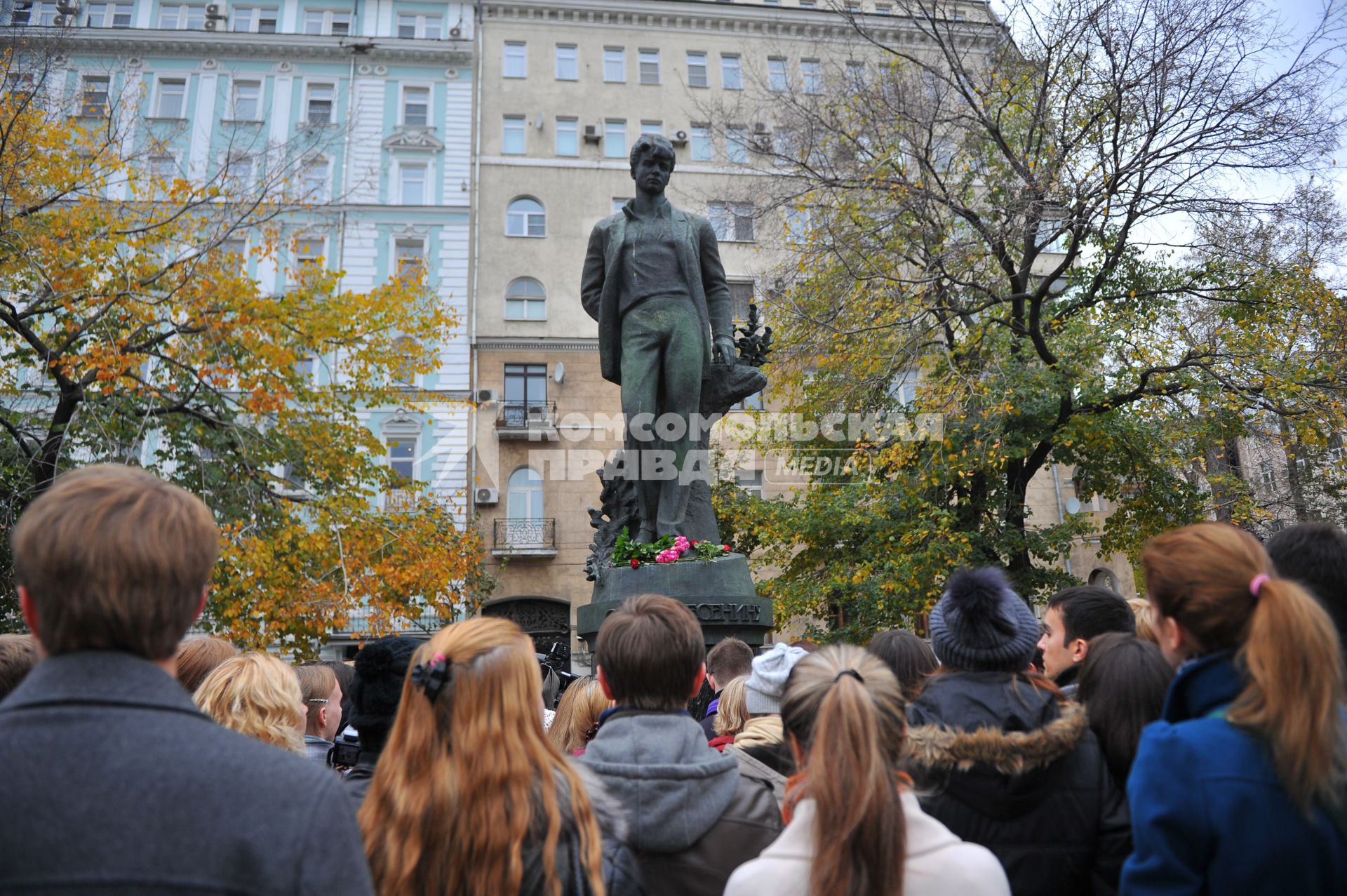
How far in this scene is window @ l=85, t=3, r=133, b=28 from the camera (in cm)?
3059

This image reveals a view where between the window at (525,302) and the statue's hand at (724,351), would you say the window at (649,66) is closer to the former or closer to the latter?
the window at (525,302)

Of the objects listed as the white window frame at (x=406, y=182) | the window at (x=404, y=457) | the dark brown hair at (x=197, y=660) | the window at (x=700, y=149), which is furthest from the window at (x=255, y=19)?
the dark brown hair at (x=197, y=660)

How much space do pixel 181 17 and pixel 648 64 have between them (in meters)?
15.0

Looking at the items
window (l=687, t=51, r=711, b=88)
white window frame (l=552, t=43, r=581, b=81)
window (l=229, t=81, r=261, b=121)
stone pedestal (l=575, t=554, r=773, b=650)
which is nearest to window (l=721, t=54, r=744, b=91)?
window (l=687, t=51, r=711, b=88)

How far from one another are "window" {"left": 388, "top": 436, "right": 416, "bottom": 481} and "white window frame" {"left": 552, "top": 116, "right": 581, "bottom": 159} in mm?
10533

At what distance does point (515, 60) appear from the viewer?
31859 mm

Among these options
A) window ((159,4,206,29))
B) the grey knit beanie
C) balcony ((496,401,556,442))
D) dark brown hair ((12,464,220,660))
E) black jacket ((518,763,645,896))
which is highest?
window ((159,4,206,29))

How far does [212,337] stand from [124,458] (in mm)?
2169

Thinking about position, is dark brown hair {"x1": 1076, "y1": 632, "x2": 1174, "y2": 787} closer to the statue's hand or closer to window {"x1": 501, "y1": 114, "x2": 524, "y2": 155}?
the statue's hand

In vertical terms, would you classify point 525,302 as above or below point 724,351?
above

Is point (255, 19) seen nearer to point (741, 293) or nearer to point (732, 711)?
point (741, 293)

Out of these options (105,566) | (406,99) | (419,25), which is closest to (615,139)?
(406,99)

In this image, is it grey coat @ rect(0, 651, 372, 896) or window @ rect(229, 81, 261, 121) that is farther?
window @ rect(229, 81, 261, 121)

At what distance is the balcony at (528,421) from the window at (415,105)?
9.85 metres
